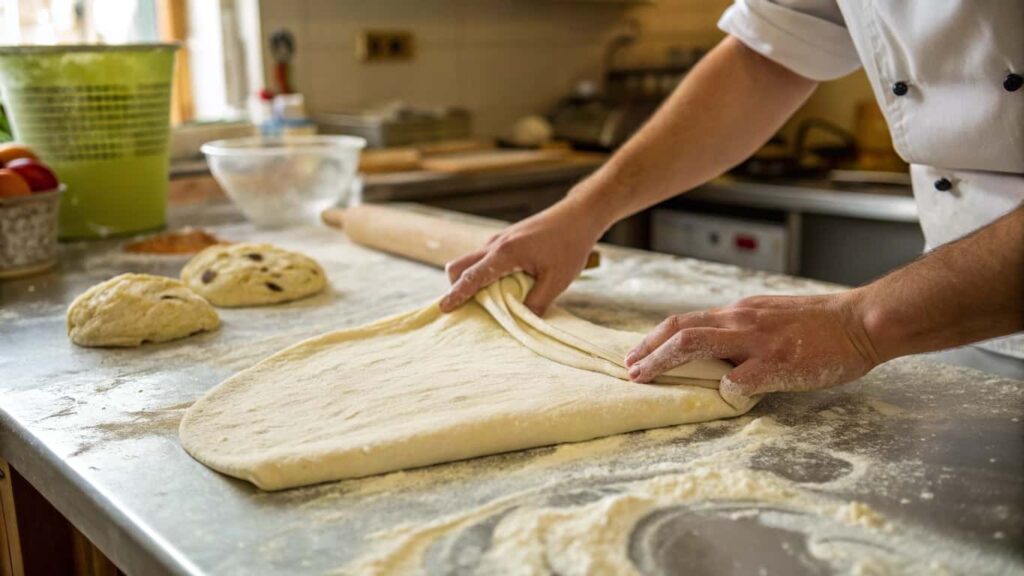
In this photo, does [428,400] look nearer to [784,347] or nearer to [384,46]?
[784,347]

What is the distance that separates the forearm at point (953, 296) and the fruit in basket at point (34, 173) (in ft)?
4.50

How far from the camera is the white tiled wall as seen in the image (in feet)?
10.4

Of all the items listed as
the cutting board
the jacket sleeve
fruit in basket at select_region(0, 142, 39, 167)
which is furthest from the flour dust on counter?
the cutting board

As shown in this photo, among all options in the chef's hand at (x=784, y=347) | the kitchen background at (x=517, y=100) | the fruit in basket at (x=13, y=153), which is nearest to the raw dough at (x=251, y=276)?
the fruit in basket at (x=13, y=153)

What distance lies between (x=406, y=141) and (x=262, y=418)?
2.14 metres

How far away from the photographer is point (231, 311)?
144 centimetres

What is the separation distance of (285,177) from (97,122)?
1.22ft

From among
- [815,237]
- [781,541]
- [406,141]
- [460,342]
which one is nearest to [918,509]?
[781,541]

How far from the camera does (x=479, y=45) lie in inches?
139

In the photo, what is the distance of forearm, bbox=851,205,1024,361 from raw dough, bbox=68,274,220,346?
2.83ft

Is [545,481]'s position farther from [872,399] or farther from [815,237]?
[815,237]

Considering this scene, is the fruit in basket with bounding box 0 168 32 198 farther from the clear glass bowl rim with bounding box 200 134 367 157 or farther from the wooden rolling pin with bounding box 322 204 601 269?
the wooden rolling pin with bounding box 322 204 601 269

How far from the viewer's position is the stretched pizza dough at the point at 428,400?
0.86 metres

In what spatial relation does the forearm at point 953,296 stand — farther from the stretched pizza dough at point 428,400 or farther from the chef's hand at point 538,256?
the chef's hand at point 538,256
